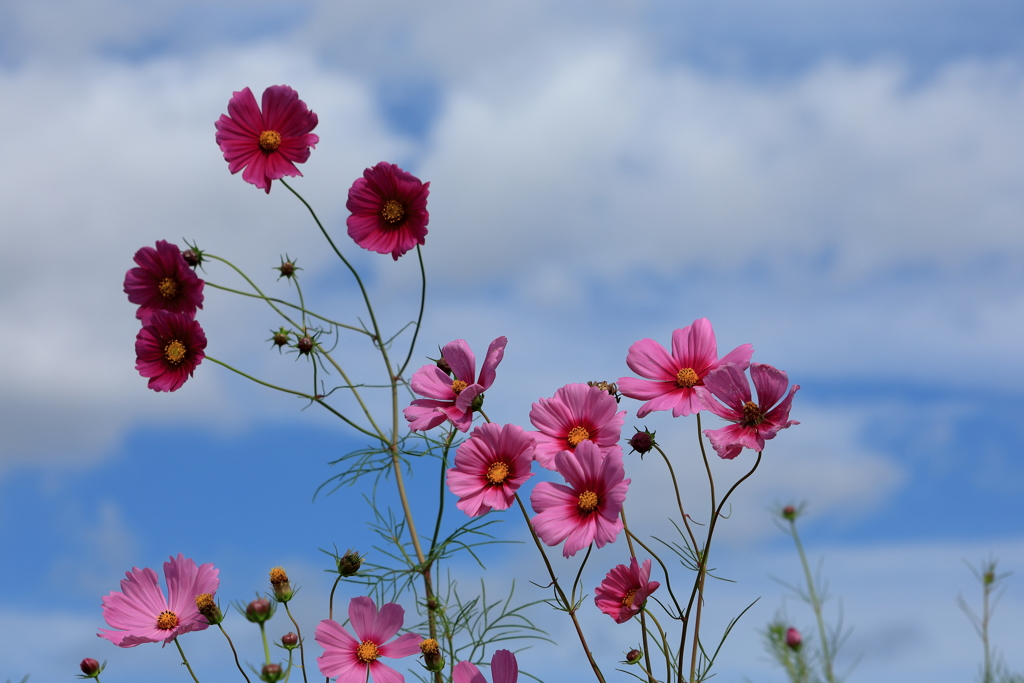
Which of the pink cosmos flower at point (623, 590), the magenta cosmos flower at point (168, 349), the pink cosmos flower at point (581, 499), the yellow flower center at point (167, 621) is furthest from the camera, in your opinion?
the magenta cosmos flower at point (168, 349)

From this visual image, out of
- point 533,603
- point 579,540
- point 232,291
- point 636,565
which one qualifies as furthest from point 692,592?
point 232,291

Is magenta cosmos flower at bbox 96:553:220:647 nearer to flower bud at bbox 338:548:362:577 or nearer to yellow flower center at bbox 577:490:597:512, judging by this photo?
flower bud at bbox 338:548:362:577

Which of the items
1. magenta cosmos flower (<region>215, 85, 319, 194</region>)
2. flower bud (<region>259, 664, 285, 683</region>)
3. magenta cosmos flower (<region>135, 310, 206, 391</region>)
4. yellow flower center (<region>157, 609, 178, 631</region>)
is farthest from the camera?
magenta cosmos flower (<region>215, 85, 319, 194</region>)

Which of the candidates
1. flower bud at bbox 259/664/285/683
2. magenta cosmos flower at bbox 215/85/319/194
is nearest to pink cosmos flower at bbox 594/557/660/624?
flower bud at bbox 259/664/285/683

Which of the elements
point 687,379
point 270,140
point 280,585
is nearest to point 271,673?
point 280,585

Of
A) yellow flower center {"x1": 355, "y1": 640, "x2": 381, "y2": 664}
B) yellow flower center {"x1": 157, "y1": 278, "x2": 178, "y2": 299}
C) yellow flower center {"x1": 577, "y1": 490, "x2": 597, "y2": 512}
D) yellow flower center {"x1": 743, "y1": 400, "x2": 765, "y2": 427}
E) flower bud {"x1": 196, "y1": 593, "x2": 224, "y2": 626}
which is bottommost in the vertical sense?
flower bud {"x1": 196, "y1": 593, "x2": 224, "y2": 626}

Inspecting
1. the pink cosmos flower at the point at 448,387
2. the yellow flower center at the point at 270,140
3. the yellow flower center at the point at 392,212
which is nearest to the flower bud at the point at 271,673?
the pink cosmos flower at the point at 448,387

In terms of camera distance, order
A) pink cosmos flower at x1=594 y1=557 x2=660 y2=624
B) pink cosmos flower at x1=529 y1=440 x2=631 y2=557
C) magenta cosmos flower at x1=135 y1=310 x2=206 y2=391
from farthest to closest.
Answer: magenta cosmos flower at x1=135 y1=310 x2=206 y2=391 → pink cosmos flower at x1=594 y1=557 x2=660 y2=624 → pink cosmos flower at x1=529 y1=440 x2=631 y2=557

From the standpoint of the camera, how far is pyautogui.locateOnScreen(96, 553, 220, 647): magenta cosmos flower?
1629 mm

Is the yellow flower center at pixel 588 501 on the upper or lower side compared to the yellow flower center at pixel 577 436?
lower

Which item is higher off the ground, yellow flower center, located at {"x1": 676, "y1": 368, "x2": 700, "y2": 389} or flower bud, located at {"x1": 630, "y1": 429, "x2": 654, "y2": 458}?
yellow flower center, located at {"x1": 676, "y1": 368, "x2": 700, "y2": 389}

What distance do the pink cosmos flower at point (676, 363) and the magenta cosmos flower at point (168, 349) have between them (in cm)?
95

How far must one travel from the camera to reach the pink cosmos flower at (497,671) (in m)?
1.61

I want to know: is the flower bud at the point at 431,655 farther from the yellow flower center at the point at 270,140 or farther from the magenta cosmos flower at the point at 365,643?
the yellow flower center at the point at 270,140
